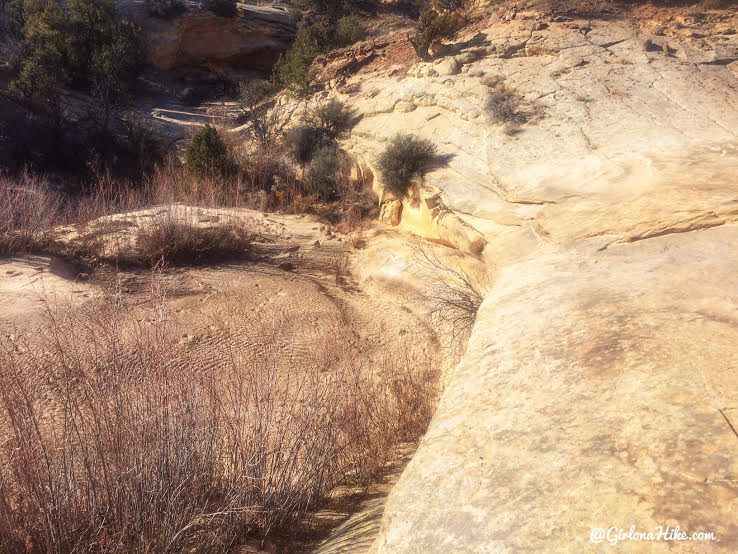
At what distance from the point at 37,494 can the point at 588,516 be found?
2129 millimetres

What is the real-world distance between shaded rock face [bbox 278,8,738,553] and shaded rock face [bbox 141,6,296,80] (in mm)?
16026

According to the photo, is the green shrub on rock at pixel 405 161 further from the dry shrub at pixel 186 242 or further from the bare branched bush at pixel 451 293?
the dry shrub at pixel 186 242

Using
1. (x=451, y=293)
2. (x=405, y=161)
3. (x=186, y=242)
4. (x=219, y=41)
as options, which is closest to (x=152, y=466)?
(x=451, y=293)

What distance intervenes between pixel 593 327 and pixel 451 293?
347 centimetres

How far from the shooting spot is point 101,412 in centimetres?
237

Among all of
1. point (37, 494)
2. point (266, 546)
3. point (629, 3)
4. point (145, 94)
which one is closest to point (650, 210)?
point (266, 546)

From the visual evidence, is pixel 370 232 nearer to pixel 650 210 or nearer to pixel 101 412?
pixel 650 210

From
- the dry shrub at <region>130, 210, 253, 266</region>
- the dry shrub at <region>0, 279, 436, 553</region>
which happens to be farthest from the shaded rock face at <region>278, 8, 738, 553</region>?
the dry shrub at <region>130, 210, 253, 266</region>

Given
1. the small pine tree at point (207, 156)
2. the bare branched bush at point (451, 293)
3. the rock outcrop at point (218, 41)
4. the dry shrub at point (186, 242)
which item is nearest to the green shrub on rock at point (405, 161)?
the bare branched bush at point (451, 293)

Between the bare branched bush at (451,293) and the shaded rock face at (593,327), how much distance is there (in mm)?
338

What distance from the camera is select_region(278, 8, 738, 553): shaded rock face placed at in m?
1.74

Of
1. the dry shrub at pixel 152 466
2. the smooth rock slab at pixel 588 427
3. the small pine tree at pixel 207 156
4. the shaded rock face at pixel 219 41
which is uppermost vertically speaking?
the shaded rock face at pixel 219 41

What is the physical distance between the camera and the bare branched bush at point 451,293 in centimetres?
570

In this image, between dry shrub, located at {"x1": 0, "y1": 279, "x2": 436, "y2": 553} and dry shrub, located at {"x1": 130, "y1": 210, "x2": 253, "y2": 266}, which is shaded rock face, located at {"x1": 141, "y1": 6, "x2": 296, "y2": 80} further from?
dry shrub, located at {"x1": 0, "y1": 279, "x2": 436, "y2": 553}
